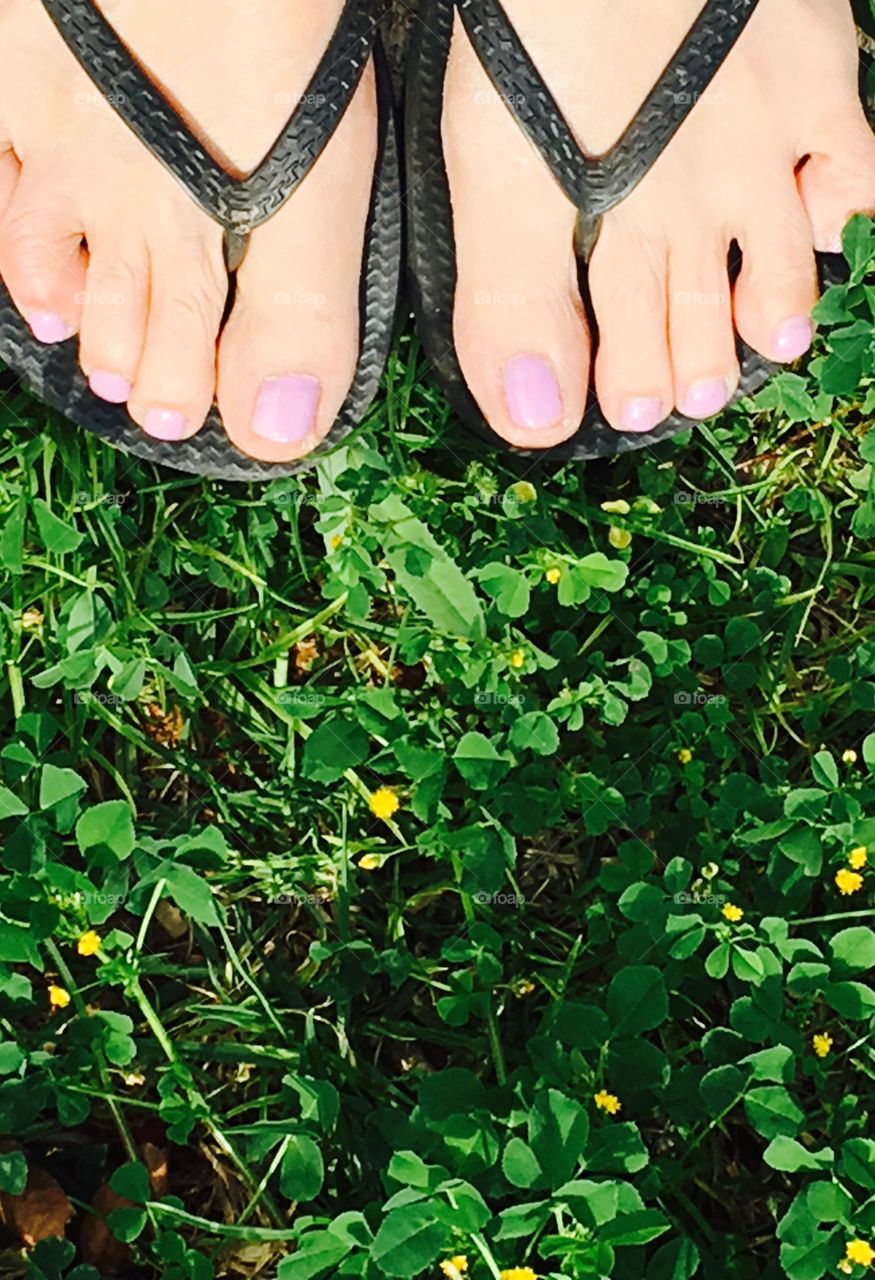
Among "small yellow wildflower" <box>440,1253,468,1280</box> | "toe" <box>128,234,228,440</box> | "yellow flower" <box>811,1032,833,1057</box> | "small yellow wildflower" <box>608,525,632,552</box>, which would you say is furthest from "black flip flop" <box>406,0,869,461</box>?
"small yellow wildflower" <box>440,1253,468,1280</box>

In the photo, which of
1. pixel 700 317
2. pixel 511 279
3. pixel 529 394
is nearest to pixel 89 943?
pixel 529 394

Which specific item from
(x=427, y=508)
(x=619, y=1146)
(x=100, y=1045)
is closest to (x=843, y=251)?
(x=427, y=508)

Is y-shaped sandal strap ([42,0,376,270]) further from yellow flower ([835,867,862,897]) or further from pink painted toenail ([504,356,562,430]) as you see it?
yellow flower ([835,867,862,897])

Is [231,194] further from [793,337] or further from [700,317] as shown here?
[793,337]

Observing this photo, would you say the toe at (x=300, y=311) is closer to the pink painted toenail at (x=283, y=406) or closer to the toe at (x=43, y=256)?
the pink painted toenail at (x=283, y=406)

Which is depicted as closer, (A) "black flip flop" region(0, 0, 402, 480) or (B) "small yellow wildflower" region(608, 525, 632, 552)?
(A) "black flip flop" region(0, 0, 402, 480)

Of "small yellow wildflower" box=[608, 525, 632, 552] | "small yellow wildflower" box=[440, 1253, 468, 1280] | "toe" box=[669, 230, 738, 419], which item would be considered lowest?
"small yellow wildflower" box=[440, 1253, 468, 1280]
